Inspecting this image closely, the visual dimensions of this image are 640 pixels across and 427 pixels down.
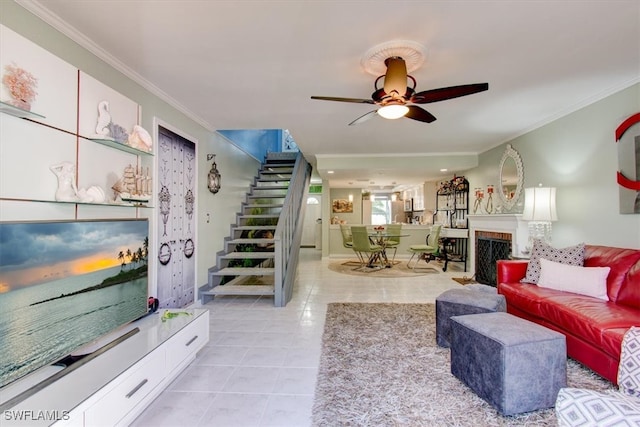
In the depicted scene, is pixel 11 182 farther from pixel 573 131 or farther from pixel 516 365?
pixel 573 131

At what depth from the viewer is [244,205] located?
550 centimetres

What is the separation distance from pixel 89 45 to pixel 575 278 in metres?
4.34

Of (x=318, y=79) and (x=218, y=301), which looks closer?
(x=318, y=79)

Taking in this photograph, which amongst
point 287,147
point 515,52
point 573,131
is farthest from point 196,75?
point 287,147

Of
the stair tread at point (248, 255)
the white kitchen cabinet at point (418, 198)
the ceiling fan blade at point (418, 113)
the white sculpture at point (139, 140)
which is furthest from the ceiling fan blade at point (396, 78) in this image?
the white kitchen cabinet at point (418, 198)

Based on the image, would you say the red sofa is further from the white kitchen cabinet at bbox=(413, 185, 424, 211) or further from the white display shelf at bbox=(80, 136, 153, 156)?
the white kitchen cabinet at bbox=(413, 185, 424, 211)

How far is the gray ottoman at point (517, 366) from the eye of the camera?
67.0 inches

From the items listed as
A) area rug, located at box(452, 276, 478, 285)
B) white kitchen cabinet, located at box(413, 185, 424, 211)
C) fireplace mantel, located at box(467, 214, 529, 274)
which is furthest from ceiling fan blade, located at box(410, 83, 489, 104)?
white kitchen cabinet, located at box(413, 185, 424, 211)

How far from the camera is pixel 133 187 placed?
7.68 feet

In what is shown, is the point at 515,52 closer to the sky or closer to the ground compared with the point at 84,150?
closer to the sky

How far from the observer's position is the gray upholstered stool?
96.0 inches

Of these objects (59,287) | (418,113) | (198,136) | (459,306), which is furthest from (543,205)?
(59,287)

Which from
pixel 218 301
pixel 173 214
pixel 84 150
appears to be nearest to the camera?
pixel 84 150

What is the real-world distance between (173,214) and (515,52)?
3473mm
